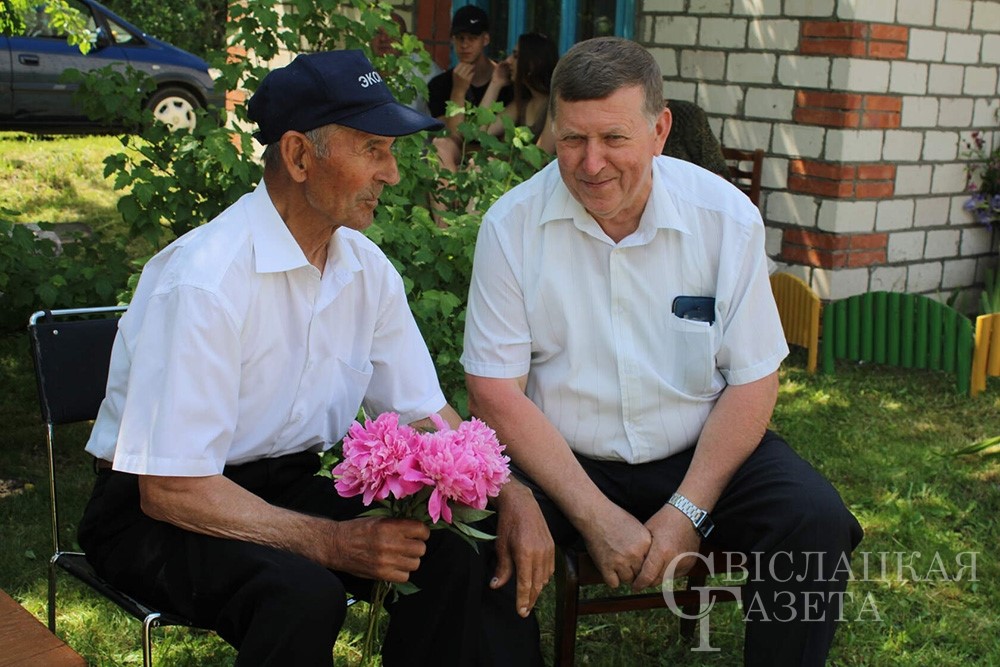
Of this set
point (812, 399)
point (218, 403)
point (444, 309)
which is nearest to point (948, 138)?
point (812, 399)

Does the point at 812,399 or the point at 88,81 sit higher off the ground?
the point at 88,81

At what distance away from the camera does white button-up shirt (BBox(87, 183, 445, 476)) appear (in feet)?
7.55

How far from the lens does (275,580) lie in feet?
7.53

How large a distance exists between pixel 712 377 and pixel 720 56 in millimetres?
4462

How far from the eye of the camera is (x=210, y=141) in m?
4.38

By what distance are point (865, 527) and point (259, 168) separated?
8.75 feet

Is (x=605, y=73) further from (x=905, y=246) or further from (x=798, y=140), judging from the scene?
(x=905, y=246)

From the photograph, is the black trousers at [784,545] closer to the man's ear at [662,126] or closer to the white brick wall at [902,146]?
the man's ear at [662,126]

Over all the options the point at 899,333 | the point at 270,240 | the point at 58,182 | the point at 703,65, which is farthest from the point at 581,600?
the point at 58,182

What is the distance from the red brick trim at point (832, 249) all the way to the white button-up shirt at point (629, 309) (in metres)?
3.77

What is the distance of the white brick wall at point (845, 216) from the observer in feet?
21.3

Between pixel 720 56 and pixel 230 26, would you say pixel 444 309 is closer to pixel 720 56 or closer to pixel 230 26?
pixel 230 26

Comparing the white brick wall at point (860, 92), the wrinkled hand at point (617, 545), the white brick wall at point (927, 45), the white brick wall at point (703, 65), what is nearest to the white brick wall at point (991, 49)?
the white brick wall at point (860, 92)

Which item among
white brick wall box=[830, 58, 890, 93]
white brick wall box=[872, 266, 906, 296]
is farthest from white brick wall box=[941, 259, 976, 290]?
white brick wall box=[830, 58, 890, 93]
